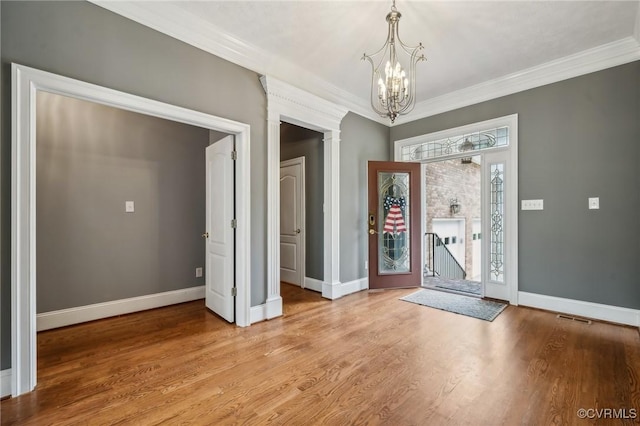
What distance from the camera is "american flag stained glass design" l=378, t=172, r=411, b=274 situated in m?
4.57

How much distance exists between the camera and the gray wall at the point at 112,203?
3059mm

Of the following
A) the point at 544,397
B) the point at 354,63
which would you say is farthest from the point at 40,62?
A: the point at 544,397

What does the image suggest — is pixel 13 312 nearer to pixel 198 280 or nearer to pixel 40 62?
pixel 40 62

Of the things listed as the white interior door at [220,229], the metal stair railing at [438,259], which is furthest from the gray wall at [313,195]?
the metal stair railing at [438,259]

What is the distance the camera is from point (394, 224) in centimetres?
459

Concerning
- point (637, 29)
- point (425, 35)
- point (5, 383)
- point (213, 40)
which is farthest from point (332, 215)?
point (637, 29)

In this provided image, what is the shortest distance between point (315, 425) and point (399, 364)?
936 millimetres

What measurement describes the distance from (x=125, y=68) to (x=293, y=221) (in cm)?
→ 319

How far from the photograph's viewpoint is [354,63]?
11.1ft

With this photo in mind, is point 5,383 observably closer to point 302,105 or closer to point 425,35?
point 302,105

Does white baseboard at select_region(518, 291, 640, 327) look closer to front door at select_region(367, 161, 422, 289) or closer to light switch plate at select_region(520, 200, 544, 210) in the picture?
light switch plate at select_region(520, 200, 544, 210)

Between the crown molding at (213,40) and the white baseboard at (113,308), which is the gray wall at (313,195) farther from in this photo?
the white baseboard at (113,308)

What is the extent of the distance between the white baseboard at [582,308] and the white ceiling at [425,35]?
261 cm

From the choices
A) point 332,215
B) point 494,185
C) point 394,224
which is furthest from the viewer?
point 394,224
